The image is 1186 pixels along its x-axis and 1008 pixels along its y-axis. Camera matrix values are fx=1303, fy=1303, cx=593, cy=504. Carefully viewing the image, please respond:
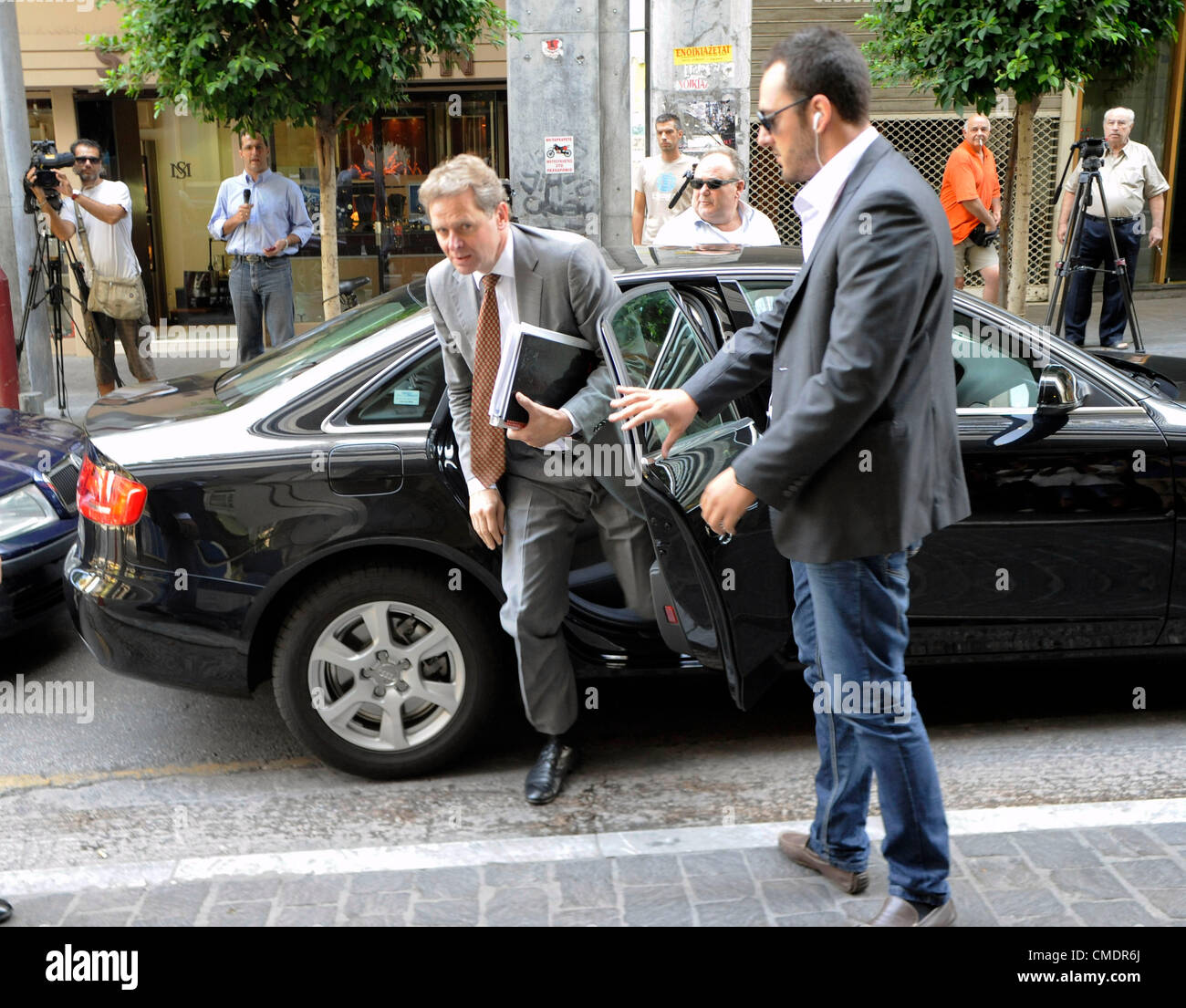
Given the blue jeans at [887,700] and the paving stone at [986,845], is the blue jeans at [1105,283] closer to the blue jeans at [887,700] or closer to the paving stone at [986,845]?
the paving stone at [986,845]

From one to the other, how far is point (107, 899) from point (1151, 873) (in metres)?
2.58

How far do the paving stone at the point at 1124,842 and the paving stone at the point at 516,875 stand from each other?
1.41m

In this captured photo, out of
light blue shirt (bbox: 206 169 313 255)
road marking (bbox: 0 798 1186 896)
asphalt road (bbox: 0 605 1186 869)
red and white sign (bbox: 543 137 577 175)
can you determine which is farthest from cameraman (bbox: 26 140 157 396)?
road marking (bbox: 0 798 1186 896)

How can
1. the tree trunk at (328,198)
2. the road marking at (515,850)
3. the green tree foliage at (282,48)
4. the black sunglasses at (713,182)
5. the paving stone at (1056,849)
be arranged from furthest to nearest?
the tree trunk at (328,198) < the green tree foliage at (282,48) < the black sunglasses at (713,182) < the road marking at (515,850) < the paving stone at (1056,849)

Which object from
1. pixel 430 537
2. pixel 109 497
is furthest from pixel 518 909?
pixel 109 497

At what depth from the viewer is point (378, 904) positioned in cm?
319

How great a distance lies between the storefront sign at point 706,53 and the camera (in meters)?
8.27

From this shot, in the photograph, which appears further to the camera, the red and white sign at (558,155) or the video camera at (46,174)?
the red and white sign at (558,155)

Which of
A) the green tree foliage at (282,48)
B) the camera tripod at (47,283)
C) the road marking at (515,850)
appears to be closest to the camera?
the road marking at (515,850)

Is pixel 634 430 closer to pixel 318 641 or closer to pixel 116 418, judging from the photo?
pixel 318 641

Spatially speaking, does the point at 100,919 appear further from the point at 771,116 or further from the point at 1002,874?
the point at 771,116

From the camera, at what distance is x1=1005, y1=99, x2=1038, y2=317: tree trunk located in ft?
29.0

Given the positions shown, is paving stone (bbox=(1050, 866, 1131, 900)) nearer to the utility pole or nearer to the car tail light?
the car tail light

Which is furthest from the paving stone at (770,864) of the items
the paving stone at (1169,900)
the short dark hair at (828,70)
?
the short dark hair at (828,70)
